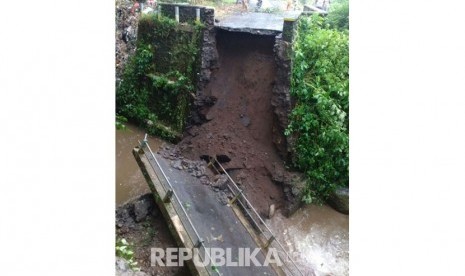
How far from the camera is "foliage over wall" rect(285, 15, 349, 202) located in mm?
5898

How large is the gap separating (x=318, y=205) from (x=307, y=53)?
8.62 ft

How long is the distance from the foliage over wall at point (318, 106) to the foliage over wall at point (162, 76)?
1.85 meters

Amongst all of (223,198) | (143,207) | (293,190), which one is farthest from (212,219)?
(293,190)

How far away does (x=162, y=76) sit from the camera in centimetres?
620

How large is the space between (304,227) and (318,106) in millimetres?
1973

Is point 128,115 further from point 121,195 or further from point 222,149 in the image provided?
point 222,149

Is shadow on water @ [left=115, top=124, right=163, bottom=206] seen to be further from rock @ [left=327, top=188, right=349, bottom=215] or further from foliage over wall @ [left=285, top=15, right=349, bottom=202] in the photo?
rock @ [left=327, top=188, right=349, bottom=215]

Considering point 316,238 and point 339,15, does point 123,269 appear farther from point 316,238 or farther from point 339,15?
point 339,15

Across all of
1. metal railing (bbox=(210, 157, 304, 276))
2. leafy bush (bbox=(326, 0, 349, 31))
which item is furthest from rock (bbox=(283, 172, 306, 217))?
leafy bush (bbox=(326, 0, 349, 31))

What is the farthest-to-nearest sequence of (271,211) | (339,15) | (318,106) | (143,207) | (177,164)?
1. (318,106)
2. (271,211)
3. (177,164)
4. (143,207)
5. (339,15)

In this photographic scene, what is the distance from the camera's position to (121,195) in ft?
15.8

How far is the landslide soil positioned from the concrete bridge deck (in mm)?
658

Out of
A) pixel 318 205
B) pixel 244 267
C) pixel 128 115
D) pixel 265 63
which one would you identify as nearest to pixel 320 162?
pixel 318 205

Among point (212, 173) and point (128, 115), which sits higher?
point (128, 115)
